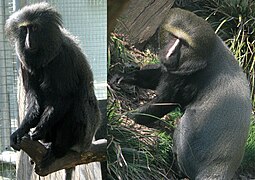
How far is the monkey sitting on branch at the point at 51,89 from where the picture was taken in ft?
5.60

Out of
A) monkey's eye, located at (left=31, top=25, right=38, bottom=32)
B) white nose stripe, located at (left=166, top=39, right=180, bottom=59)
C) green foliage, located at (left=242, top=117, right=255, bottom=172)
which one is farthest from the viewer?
green foliage, located at (left=242, top=117, right=255, bottom=172)

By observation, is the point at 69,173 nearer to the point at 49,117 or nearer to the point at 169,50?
the point at 49,117

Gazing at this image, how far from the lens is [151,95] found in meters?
1.87

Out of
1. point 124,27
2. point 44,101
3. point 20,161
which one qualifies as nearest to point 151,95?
point 124,27

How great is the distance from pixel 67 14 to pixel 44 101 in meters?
0.35

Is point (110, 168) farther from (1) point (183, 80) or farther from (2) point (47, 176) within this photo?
(1) point (183, 80)

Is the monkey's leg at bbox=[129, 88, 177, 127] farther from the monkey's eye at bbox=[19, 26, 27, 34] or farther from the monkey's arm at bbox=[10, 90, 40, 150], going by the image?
the monkey's eye at bbox=[19, 26, 27, 34]

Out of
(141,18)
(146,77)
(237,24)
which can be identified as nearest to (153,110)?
(146,77)

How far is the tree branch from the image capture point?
5.74ft

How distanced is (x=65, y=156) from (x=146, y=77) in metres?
0.45

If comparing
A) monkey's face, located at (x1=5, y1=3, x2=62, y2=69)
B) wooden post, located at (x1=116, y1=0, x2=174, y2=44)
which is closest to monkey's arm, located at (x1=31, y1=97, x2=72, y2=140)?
monkey's face, located at (x1=5, y1=3, x2=62, y2=69)

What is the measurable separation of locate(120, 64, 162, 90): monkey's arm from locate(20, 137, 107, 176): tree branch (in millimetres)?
269

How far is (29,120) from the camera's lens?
179 cm

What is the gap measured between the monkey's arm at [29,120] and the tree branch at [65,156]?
0.15ft
